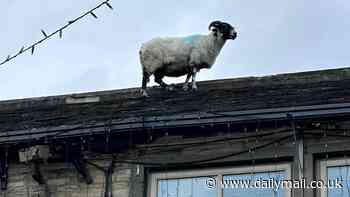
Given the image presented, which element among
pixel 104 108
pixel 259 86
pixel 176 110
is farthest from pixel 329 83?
pixel 104 108

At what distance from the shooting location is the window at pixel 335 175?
10.1 metres

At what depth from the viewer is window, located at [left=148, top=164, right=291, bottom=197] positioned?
10414mm

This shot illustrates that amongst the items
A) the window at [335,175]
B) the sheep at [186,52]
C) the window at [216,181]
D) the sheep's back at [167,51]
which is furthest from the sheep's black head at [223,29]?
the window at [335,175]

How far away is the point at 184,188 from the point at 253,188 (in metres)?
0.68

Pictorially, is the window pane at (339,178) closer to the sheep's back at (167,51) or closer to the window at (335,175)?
the window at (335,175)

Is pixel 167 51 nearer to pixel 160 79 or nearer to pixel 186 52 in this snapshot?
pixel 186 52

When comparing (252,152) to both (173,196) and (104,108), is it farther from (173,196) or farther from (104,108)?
(104,108)

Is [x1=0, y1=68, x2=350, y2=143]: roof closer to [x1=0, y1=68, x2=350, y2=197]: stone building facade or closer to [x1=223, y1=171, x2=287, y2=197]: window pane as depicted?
[x1=0, y1=68, x2=350, y2=197]: stone building facade

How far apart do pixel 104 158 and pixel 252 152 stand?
4.73 ft

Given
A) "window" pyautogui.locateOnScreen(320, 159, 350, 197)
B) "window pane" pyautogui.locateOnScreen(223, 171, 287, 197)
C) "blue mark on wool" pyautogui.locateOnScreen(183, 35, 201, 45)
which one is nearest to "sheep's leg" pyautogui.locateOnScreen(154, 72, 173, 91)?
"blue mark on wool" pyautogui.locateOnScreen(183, 35, 201, 45)

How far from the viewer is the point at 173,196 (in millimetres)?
10672

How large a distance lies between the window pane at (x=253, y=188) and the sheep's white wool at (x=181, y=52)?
6.89ft

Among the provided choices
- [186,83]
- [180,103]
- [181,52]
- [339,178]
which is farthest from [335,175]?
[181,52]

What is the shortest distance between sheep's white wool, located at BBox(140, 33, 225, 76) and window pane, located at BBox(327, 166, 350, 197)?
2.47m
